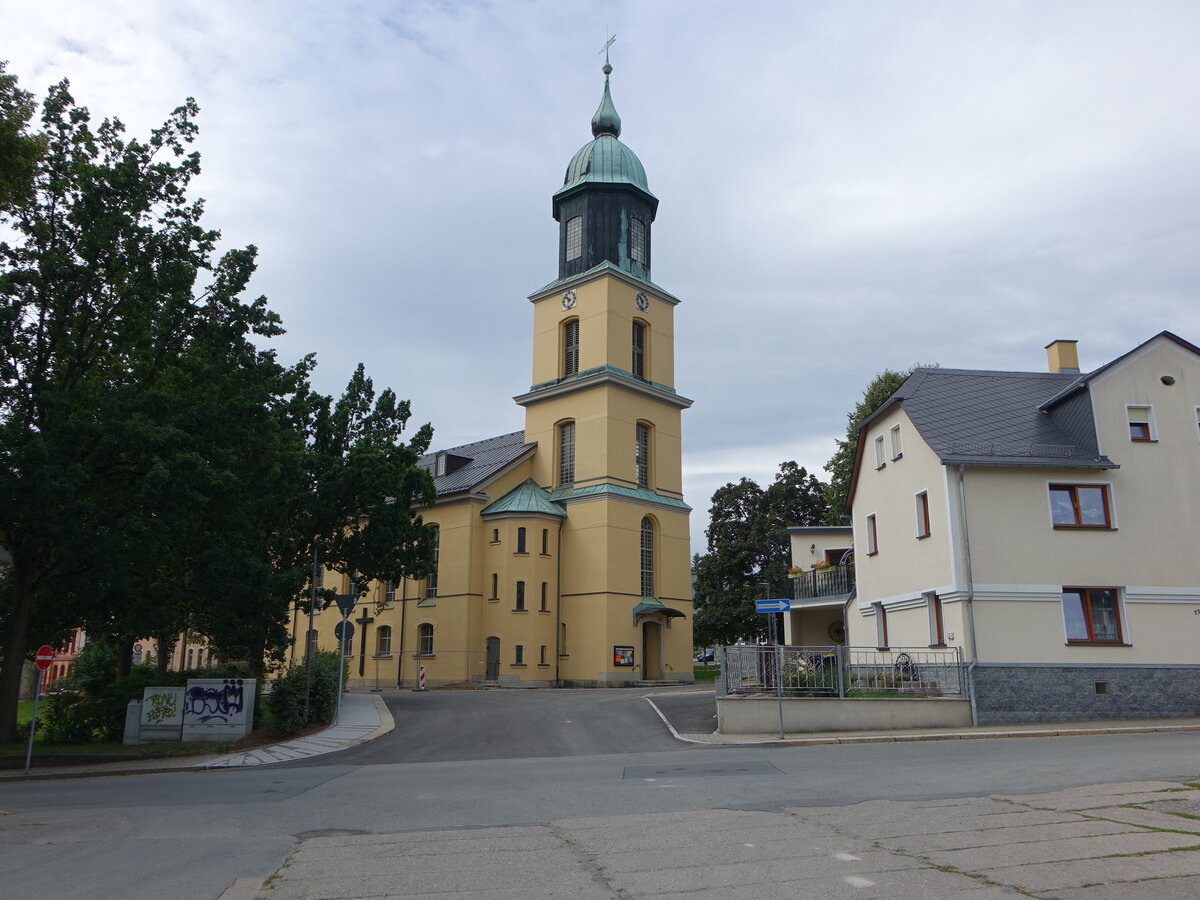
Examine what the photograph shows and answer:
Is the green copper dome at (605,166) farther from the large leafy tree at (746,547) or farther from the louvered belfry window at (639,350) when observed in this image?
the large leafy tree at (746,547)

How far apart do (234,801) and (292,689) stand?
961 cm

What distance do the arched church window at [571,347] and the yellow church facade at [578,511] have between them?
3.1 inches

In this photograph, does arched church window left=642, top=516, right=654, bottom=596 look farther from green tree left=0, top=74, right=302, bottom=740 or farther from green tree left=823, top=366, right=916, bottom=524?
green tree left=0, top=74, right=302, bottom=740

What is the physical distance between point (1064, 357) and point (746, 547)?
26272 mm

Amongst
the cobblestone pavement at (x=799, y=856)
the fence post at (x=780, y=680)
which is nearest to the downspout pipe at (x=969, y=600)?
the fence post at (x=780, y=680)

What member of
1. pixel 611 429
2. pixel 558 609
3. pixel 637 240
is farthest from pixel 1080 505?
pixel 637 240

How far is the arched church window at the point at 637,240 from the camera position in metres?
45.7

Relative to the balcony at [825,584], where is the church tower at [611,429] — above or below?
above

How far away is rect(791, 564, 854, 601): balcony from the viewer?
29.8 metres

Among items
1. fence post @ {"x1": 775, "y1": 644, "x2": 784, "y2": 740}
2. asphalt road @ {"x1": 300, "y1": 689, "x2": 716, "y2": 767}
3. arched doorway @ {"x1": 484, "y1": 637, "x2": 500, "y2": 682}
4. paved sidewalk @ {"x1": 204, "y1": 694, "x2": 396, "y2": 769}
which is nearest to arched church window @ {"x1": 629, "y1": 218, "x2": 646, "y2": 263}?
arched doorway @ {"x1": 484, "y1": 637, "x2": 500, "y2": 682}

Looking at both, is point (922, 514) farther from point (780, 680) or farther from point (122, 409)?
point (122, 409)

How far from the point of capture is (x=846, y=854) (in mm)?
7242

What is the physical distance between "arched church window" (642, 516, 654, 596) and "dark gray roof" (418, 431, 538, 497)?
674cm

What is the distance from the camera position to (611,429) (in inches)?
1635
